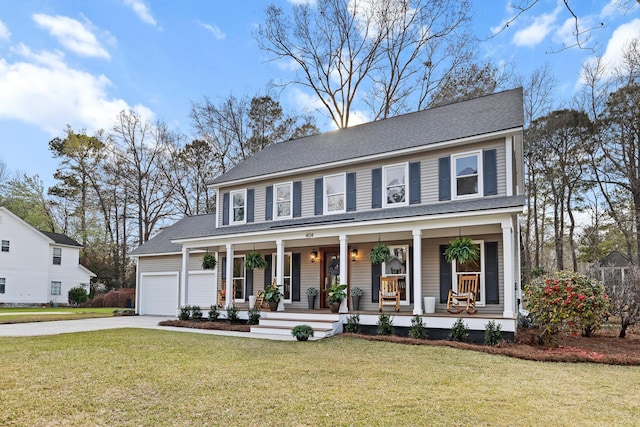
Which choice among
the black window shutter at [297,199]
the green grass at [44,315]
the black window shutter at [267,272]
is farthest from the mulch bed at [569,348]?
the green grass at [44,315]

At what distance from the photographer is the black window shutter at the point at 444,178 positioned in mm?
11914

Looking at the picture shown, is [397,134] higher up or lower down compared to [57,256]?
higher up

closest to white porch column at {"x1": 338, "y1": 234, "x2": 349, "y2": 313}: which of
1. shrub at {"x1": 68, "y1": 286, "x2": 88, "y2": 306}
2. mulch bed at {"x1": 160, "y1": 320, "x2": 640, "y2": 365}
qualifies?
mulch bed at {"x1": 160, "y1": 320, "x2": 640, "y2": 365}

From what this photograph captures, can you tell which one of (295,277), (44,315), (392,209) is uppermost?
(392,209)

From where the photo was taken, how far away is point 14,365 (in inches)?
267

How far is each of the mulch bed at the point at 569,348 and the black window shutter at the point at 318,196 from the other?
4.34 m

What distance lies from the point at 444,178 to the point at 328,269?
4.56 m

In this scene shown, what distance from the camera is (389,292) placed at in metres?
12.2

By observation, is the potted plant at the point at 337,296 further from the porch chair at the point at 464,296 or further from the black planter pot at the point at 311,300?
the porch chair at the point at 464,296

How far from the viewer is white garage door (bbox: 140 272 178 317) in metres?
18.9

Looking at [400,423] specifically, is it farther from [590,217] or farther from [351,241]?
[590,217]

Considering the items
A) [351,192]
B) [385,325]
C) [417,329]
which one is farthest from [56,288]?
[417,329]

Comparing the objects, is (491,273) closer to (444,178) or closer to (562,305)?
(562,305)

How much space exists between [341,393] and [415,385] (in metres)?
1.09
